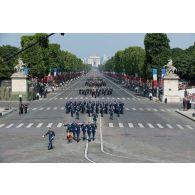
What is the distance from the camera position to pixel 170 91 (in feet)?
272

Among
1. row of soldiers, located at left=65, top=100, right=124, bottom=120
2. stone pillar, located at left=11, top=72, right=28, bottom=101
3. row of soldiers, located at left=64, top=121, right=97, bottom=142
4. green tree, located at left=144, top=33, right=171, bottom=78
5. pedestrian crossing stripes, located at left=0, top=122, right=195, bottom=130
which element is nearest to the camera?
row of soldiers, located at left=64, top=121, right=97, bottom=142

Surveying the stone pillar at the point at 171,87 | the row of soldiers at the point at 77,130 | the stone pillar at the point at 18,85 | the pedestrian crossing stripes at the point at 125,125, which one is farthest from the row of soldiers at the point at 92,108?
the stone pillar at the point at 18,85

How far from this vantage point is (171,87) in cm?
8281

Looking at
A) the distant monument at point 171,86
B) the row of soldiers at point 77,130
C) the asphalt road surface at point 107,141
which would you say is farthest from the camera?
the distant monument at point 171,86

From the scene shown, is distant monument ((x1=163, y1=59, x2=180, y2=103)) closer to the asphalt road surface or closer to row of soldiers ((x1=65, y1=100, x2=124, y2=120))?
row of soldiers ((x1=65, y1=100, x2=124, y2=120))

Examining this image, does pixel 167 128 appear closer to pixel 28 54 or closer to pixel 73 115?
pixel 73 115

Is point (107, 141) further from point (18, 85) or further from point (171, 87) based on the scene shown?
point (18, 85)

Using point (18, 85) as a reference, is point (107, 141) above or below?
below

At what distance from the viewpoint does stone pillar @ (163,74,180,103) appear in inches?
3253

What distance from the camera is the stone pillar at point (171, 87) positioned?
82625 mm

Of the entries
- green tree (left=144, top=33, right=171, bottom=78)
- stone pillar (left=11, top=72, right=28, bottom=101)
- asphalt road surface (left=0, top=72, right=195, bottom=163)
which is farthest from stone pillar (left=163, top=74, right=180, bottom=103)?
asphalt road surface (left=0, top=72, right=195, bottom=163)

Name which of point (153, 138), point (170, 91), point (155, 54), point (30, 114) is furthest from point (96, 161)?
point (155, 54)

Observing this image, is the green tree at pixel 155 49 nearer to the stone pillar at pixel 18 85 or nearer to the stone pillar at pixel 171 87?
the stone pillar at pixel 171 87

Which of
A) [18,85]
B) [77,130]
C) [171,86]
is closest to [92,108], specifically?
[77,130]
